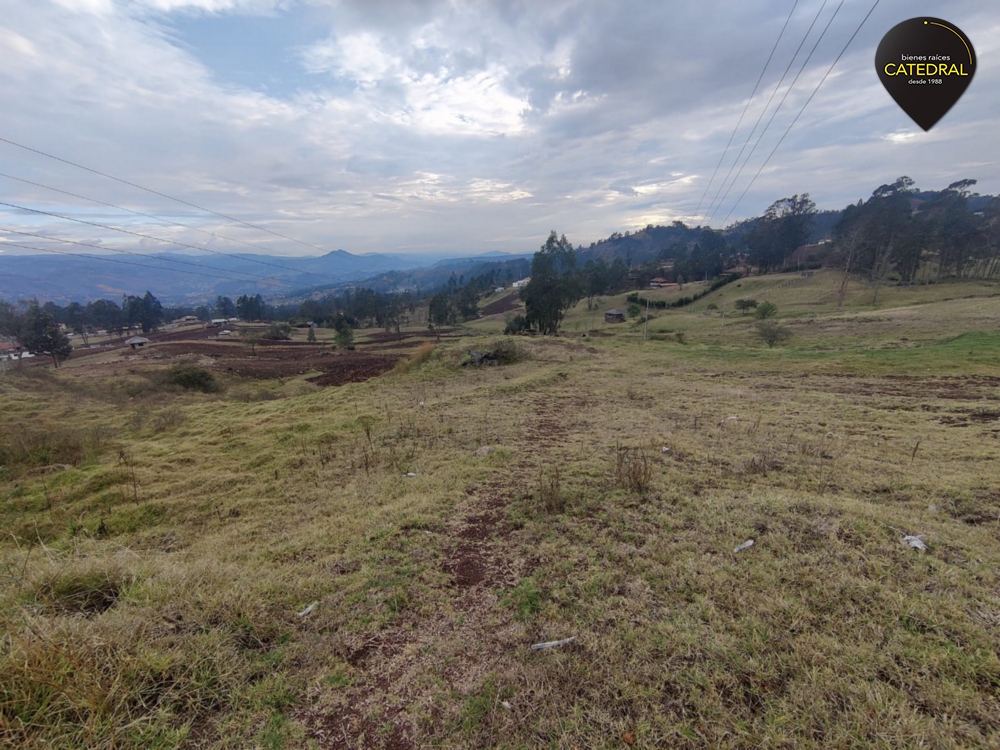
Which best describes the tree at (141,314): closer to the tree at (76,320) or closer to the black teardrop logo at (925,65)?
the tree at (76,320)

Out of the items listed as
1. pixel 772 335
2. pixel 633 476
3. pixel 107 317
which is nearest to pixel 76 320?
pixel 107 317

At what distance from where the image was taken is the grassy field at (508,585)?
243cm

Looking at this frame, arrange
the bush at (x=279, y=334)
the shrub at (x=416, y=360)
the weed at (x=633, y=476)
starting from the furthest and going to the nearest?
the bush at (x=279, y=334) < the shrub at (x=416, y=360) < the weed at (x=633, y=476)

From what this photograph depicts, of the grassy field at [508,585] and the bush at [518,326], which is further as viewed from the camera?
the bush at [518,326]

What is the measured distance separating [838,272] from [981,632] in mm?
75932

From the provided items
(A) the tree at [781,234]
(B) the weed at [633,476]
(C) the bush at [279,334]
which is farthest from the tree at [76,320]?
(A) the tree at [781,234]

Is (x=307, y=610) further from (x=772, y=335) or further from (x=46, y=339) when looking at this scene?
(x=46, y=339)

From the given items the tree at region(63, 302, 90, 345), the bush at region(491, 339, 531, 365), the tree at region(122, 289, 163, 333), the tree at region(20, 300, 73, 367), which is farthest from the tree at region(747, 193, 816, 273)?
the tree at region(63, 302, 90, 345)

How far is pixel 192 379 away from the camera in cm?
2138

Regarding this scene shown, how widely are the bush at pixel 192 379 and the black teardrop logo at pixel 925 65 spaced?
27.0 meters

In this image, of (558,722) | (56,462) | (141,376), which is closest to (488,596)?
(558,722)

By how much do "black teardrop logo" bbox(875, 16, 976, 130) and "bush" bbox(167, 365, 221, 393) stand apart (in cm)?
2704

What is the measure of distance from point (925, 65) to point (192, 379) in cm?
2850

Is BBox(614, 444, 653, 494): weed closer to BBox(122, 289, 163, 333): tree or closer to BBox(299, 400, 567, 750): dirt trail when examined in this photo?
BBox(299, 400, 567, 750): dirt trail
